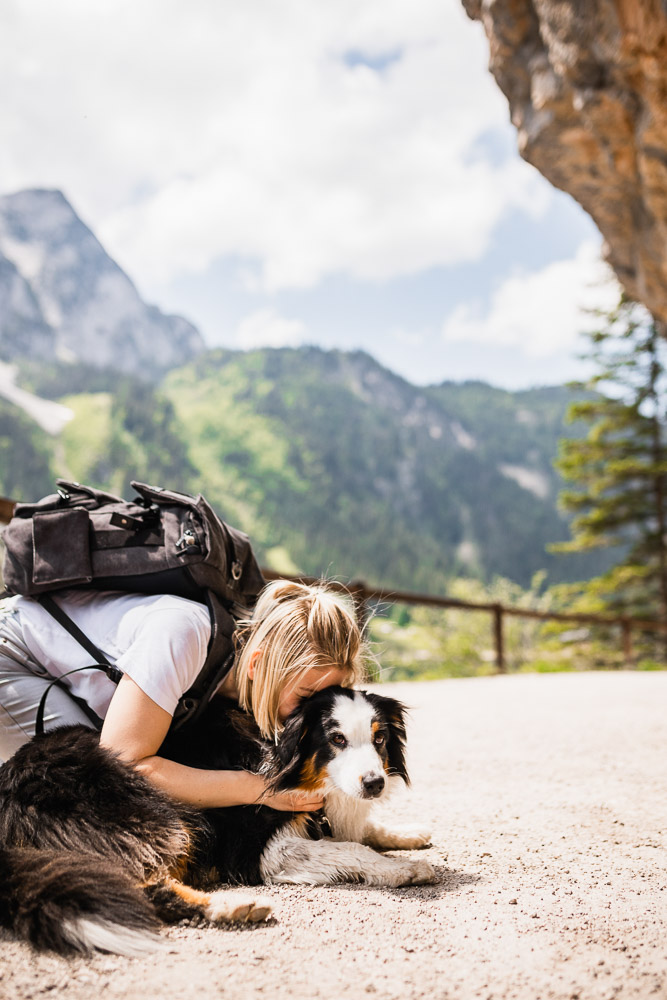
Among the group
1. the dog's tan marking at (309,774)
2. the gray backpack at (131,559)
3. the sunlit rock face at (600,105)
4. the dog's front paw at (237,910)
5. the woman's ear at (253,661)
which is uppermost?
the sunlit rock face at (600,105)

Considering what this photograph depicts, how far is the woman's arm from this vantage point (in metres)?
1.89

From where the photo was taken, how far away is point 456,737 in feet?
15.3

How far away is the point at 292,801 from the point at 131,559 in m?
0.87

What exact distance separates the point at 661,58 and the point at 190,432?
11482 centimetres

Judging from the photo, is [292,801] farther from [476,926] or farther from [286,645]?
[476,926]

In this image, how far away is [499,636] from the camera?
966 centimetres

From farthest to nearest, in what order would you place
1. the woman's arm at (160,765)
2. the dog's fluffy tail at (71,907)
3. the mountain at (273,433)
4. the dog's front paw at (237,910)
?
the mountain at (273,433) < the woman's arm at (160,765) < the dog's front paw at (237,910) < the dog's fluffy tail at (71,907)

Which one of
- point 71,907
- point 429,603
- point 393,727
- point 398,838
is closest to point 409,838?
point 398,838

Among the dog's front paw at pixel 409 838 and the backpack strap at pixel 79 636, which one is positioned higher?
the backpack strap at pixel 79 636

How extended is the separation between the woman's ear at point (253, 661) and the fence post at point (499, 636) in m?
7.49

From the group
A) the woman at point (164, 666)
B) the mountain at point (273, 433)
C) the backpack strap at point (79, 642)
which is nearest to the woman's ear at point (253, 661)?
the woman at point (164, 666)

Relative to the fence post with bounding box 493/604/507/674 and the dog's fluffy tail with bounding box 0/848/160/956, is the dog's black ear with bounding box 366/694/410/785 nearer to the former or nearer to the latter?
the dog's fluffy tail with bounding box 0/848/160/956

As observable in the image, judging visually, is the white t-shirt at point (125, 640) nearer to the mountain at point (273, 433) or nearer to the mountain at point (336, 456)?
the mountain at point (273, 433)

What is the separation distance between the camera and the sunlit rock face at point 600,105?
34.0 feet
